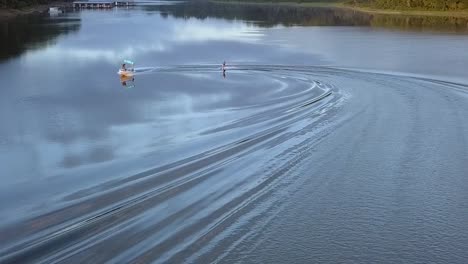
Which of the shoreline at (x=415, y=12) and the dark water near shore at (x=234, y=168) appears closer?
the dark water near shore at (x=234, y=168)

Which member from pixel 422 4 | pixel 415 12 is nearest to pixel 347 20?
pixel 415 12

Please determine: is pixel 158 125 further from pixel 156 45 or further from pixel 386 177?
pixel 156 45

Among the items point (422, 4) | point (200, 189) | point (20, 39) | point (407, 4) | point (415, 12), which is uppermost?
point (407, 4)

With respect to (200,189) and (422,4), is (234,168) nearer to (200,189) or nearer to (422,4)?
(200,189)

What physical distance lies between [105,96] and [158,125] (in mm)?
6043

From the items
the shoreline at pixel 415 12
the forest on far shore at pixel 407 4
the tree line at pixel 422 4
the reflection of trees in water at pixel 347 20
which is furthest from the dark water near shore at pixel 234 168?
the tree line at pixel 422 4

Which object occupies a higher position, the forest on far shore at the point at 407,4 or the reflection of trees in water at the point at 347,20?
the forest on far shore at the point at 407,4

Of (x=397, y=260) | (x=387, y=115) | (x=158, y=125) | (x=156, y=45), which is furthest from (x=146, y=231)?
(x=156, y=45)

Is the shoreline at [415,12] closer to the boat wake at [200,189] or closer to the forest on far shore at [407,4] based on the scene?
the forest on far shore at [407,4]

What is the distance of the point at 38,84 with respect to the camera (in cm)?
2442

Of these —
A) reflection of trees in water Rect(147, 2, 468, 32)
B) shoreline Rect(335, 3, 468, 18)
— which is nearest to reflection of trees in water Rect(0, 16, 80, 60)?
reflection of trees in water Rect(147, 2, 468, 32)

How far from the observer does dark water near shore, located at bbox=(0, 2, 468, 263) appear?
8953 millimetres

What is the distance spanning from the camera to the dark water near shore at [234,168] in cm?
895

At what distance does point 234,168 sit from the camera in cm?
1229
